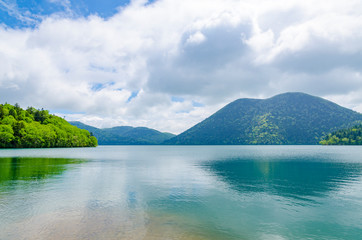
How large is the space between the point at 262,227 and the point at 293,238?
319cm

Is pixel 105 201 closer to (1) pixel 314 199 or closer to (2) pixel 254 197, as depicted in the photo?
(2) pixel 254 197

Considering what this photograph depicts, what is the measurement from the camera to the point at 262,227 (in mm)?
23344

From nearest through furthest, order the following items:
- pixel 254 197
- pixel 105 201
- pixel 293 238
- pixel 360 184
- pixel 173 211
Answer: pixel 293 238 → pixel 173 211 → pixel 105 201 → pixel 254 197 → pixel 360 184

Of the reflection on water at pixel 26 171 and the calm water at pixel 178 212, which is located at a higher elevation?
the reflection on water at pixel 26 171

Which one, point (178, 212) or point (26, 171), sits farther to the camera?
point (26, 171)

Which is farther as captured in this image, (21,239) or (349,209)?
(349,209)

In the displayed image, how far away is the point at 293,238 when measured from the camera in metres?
20.7

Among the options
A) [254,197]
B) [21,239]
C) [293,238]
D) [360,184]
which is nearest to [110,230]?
[21,239]

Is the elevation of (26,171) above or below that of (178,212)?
above

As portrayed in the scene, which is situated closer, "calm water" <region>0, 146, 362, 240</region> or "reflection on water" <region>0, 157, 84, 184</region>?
"calm water" <region>0, 146, 362, 240</region>

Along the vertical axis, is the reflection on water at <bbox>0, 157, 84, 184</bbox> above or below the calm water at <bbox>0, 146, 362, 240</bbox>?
above

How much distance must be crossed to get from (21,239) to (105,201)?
14184mm

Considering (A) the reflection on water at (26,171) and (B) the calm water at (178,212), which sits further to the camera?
(A) the reflection on water at (26,171)

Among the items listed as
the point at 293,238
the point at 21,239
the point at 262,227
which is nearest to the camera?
the point at 21,239
